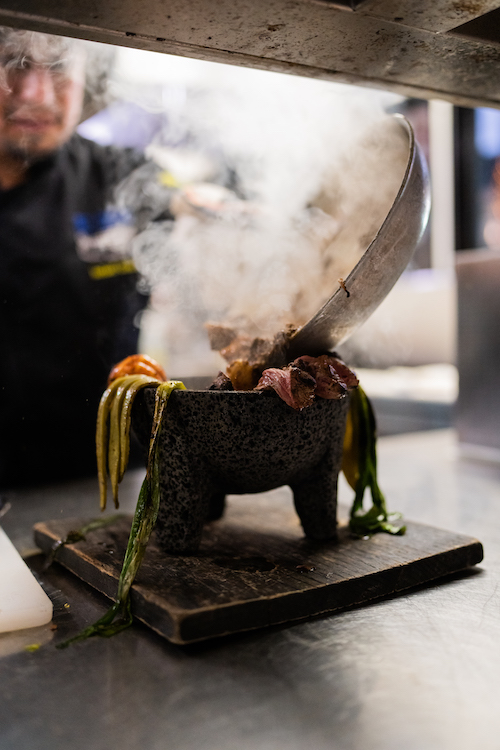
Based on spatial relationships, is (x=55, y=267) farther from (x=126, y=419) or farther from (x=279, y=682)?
(x=279, y=682)

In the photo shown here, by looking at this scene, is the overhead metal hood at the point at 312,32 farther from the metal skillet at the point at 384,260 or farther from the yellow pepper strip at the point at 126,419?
the yellow pepper strip at the point at 126,419

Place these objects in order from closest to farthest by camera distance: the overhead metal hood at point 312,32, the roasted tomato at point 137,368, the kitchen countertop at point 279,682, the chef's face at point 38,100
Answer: the kitchen countertop at point 279,682
the overhead metal hood at point 312,32
the roasted tomato at point 137,368
the chef's face at point 38,100

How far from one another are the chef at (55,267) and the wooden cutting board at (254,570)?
2.05 feet

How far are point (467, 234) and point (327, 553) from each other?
2.86 metres

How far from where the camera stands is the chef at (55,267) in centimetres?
169

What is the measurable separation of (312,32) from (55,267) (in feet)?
3.90

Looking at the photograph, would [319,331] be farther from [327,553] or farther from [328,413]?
[327,553]

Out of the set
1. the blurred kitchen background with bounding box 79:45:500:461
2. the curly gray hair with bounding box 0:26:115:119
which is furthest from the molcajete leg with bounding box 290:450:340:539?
the curly gray hair with bounding box 0:26:115:119

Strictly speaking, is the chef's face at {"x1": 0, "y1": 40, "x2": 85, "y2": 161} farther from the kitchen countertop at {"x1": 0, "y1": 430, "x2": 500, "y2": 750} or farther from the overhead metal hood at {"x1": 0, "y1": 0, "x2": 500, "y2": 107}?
the kitchen countertop at {"x1": 0, "y1": 430, "x2": 500, "y2": 750}

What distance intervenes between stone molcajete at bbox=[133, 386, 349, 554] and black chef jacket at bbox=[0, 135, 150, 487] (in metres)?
0.80

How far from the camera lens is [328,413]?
3.24 ft

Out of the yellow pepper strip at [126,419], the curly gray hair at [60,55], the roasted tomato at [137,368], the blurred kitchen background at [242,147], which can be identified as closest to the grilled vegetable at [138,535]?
the yellow pepper strip at [126,419]

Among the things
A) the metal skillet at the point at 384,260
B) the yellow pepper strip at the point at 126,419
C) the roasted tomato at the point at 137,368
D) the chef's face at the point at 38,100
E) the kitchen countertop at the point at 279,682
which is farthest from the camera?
the chef's face at the point at 38,100

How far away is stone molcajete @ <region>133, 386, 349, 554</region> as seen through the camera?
0.91 meters
